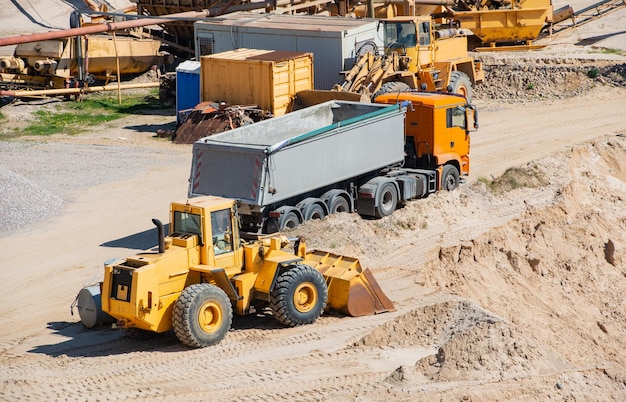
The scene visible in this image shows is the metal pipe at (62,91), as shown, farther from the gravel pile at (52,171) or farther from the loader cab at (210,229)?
the loader cab at (210,229)

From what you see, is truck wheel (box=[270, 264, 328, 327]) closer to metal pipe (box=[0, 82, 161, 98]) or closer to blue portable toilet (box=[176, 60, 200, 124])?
blue portable toilet (box=[176, 60, 200, 124])

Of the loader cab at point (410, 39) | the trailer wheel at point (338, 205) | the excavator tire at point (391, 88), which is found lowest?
the trailer wheel at point (338, 205)

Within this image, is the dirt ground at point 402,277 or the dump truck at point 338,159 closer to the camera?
the dirt ground at point 402,277

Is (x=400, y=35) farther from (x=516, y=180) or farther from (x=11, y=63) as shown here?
(x=11, y=63)

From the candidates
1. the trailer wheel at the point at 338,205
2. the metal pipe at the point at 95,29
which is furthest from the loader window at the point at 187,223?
the metal pipe at the point at 95,29

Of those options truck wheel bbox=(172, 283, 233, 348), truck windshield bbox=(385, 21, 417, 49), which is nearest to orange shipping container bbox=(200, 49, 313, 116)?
truck windshield bbox=(385, 21, 417, 49)

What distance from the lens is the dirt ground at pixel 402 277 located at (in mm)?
13188

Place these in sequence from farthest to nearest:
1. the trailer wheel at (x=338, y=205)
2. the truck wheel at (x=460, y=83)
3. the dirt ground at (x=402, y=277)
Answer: the truck wheel at (x=460, y=83), the trailer wheel at (x=338, y=205), the dirt ground at (x=402, y=277)

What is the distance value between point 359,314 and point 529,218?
7.35 meters

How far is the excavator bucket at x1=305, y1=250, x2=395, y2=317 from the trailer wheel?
3950mm

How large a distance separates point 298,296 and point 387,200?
21.2 feet

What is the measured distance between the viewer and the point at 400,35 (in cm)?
2978

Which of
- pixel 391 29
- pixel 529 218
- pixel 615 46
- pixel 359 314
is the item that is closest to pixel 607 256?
pixel 529 218

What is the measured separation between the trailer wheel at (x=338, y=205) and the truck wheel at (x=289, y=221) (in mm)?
1038
